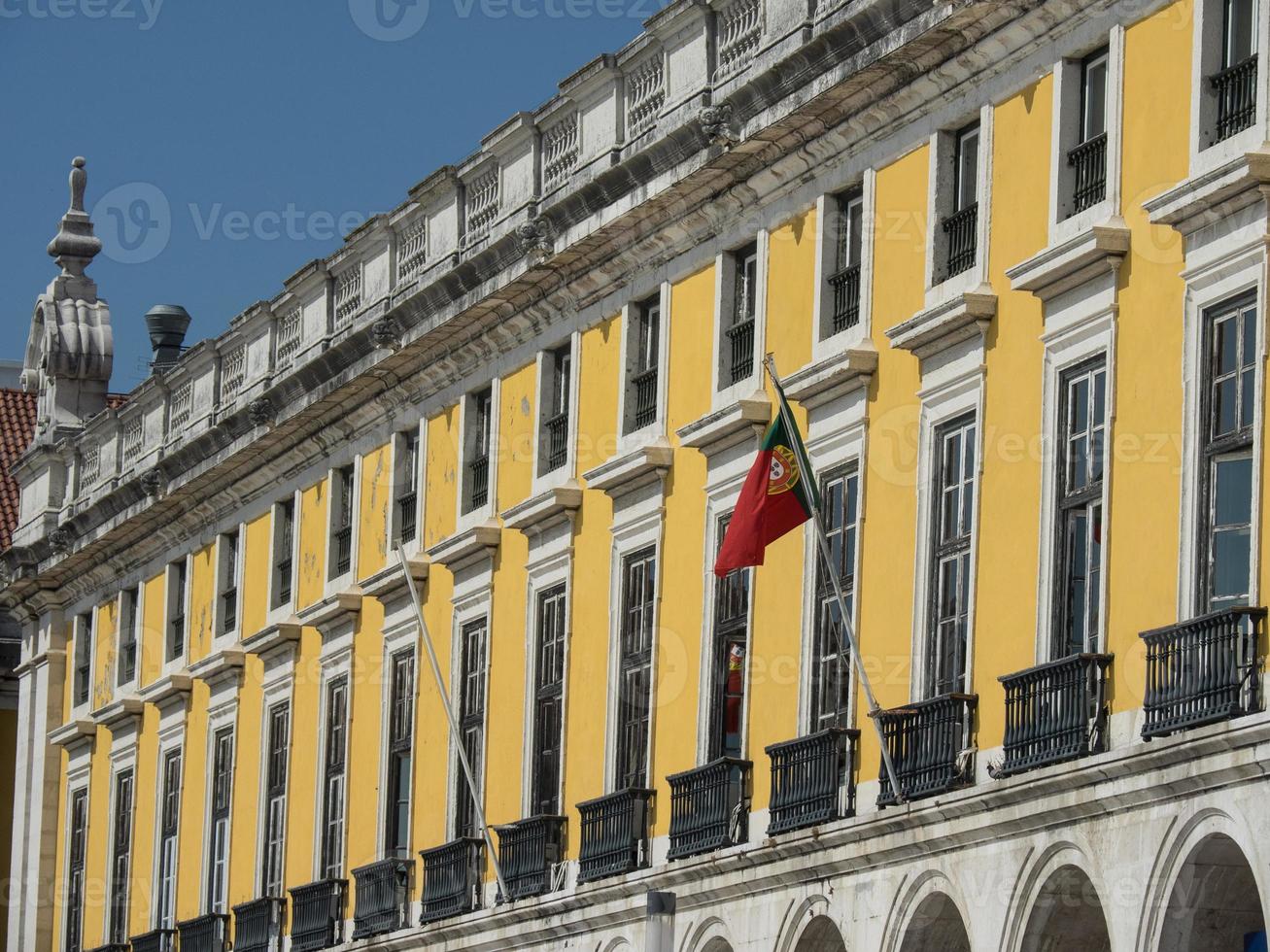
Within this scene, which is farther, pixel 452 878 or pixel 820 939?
pixel 452 878

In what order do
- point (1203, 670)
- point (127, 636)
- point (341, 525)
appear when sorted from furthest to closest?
point (127, 636)
point (341, 525)
point (1203, 670)

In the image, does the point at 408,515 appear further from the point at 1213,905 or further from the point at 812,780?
the point at 1213,905

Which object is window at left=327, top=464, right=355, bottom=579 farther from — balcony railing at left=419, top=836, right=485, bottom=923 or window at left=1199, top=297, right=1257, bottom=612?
window at left=1199, top=297, right=1257, bottom=612

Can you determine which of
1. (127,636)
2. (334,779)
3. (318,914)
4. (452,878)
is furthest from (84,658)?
(452,878)

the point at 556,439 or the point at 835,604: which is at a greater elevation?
the point at 556,439

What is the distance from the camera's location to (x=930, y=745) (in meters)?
29.1

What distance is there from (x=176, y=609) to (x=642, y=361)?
1387 centimetres

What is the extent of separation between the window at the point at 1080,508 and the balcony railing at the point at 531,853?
31.0 feet

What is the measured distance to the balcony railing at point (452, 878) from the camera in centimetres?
3775

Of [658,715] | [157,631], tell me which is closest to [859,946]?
[658,715]

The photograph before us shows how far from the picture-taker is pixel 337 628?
4228cm

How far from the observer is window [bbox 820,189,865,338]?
3177 centimetres

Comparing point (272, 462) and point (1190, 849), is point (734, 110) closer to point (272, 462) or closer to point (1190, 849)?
point (1190, 849)

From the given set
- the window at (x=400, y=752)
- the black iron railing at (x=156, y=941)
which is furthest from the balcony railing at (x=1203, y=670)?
the black iron railing at (x=156, y=941)
